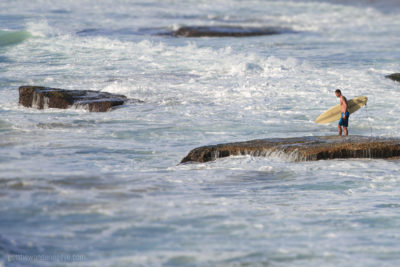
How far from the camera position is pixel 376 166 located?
1023 centimetres

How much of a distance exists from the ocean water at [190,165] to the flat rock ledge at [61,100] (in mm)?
234

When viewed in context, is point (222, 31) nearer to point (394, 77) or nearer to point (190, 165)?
point (394, 77)

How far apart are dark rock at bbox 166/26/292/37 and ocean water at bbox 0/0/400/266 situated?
124 inches

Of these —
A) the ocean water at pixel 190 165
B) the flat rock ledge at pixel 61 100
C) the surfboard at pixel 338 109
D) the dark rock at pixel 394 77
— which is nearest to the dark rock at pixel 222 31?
the ocean water at pixel 190 165

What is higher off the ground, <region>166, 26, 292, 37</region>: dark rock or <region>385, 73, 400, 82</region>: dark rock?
<region>166, 26, 292, 37</region>: dark rock

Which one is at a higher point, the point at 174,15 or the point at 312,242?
the point at 174,15

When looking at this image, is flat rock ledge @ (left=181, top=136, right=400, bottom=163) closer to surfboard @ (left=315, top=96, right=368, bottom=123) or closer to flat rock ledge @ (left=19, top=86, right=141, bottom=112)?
surfboard @ (left=315, top=96, right=368, bottom=123)

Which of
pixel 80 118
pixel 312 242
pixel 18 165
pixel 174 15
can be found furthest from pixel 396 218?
pixel 174 15

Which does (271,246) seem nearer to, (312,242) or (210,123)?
(312,242)

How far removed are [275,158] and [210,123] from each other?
13.0 feet

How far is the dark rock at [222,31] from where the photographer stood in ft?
105

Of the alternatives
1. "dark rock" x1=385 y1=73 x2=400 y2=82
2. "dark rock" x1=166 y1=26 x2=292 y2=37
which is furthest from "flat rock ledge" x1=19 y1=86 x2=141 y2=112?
"dark rock" x1=166 y1=26 x2=292 y2=37

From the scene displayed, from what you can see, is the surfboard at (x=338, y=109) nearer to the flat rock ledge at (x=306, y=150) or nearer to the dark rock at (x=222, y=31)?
the flat rock ledge at (x=306, y=150)

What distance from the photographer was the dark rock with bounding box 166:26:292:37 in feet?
Answer: 105
